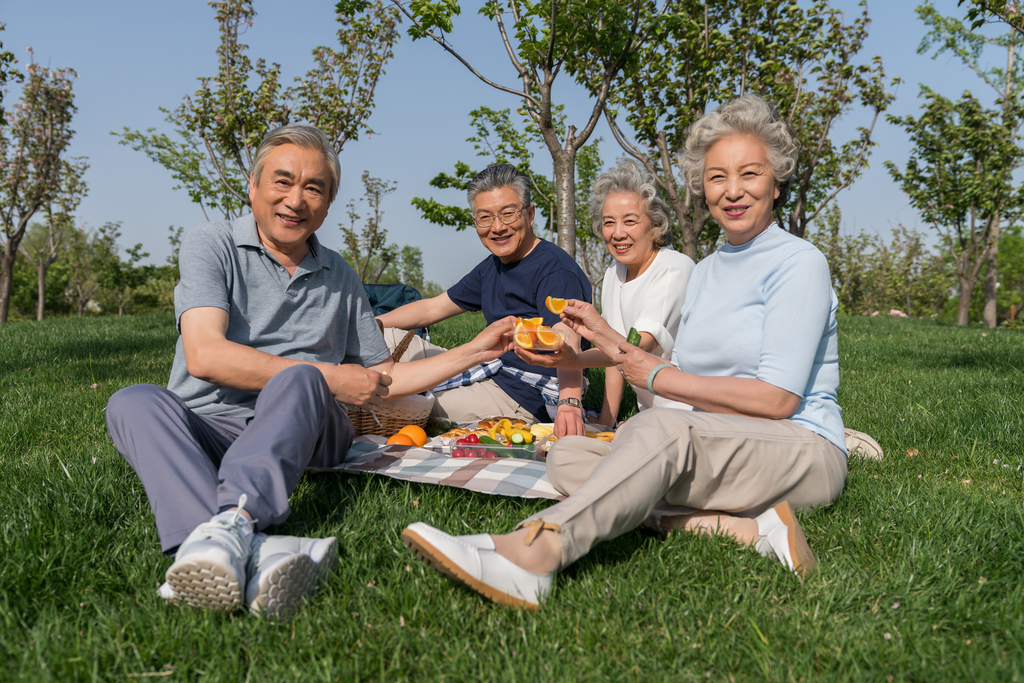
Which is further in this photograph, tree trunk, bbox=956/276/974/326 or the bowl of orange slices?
tree trunk, bbox=956/276/974/326

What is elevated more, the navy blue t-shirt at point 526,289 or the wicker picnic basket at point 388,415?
the navy blue t-shirt at point 526,289

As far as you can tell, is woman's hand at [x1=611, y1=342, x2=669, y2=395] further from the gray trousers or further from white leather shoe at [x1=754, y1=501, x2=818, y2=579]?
the gray trousers

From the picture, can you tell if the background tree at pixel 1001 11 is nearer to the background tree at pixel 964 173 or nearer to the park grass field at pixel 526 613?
the park grass field at pixel 526 613

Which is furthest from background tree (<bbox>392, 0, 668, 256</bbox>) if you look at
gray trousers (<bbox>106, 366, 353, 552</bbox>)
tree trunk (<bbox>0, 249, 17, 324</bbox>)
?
tree trunk (<bbox>0, 249, 17, 324</bbox>)

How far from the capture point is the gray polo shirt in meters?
2.97

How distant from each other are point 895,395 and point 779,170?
3.91 meters

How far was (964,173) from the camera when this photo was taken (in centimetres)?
2042

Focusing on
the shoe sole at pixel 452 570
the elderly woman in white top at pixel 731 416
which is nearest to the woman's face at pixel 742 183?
the elderly woman in white top at pixel 731 416

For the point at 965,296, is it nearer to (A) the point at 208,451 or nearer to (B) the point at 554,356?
(B) the point at 554,356

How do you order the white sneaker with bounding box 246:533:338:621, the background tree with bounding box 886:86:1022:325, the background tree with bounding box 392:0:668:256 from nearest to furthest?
the white sneaker with bounding box 246:533:338:621 < the background tree with bounding box 392:0:668:256 < the background tree with bounding box 886:86:1022:325

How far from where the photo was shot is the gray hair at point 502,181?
4430 mm

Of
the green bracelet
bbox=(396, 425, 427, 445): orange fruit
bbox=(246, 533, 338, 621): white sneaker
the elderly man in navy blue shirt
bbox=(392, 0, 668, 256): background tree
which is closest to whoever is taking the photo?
bbox=(246, 533, 338, 621): white sneaker

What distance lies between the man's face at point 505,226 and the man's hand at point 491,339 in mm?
1000

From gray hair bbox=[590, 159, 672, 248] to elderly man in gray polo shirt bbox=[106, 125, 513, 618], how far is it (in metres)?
1.33
